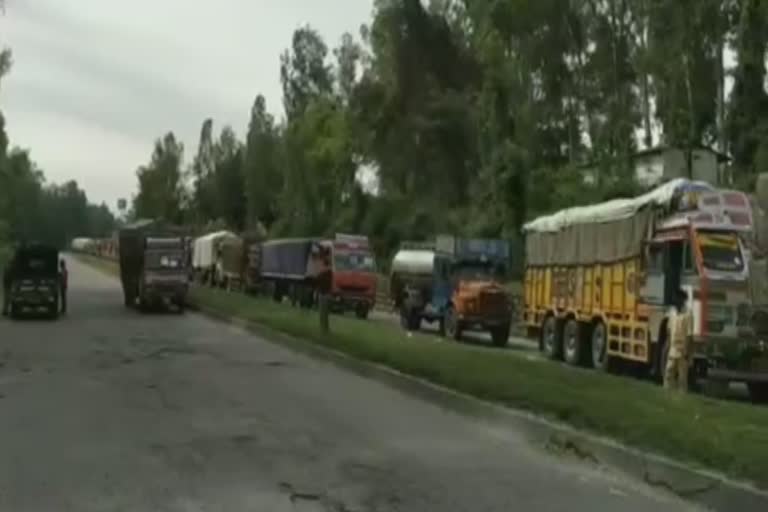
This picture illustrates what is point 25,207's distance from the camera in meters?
151

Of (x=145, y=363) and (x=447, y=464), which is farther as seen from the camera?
(x=145, y=363)

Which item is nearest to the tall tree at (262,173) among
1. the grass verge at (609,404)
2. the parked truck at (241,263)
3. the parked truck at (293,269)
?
the parked truck at (241,263)

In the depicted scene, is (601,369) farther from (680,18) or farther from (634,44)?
(634,44)

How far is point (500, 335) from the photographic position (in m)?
35.0

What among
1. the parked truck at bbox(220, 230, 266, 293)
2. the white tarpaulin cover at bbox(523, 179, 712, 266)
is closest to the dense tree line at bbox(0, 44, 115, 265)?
the parked truck at bbox(220, 230, 266, 293)

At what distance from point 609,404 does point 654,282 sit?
26.7 feet

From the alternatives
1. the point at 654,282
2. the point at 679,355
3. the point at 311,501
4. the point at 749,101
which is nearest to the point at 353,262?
the point at 749,101

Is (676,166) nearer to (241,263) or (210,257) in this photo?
(241,263)

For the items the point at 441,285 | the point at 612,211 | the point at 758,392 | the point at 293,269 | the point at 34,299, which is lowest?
the point at 758,392

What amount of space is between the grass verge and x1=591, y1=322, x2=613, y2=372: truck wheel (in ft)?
8.69

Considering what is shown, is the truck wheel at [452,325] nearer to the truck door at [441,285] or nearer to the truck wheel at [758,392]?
the truck door at [441,285]

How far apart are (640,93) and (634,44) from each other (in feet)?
8.06

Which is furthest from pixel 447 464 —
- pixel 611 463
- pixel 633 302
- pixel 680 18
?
pixel 680 18

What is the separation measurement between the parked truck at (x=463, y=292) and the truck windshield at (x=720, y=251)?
Result: 13.5 m
